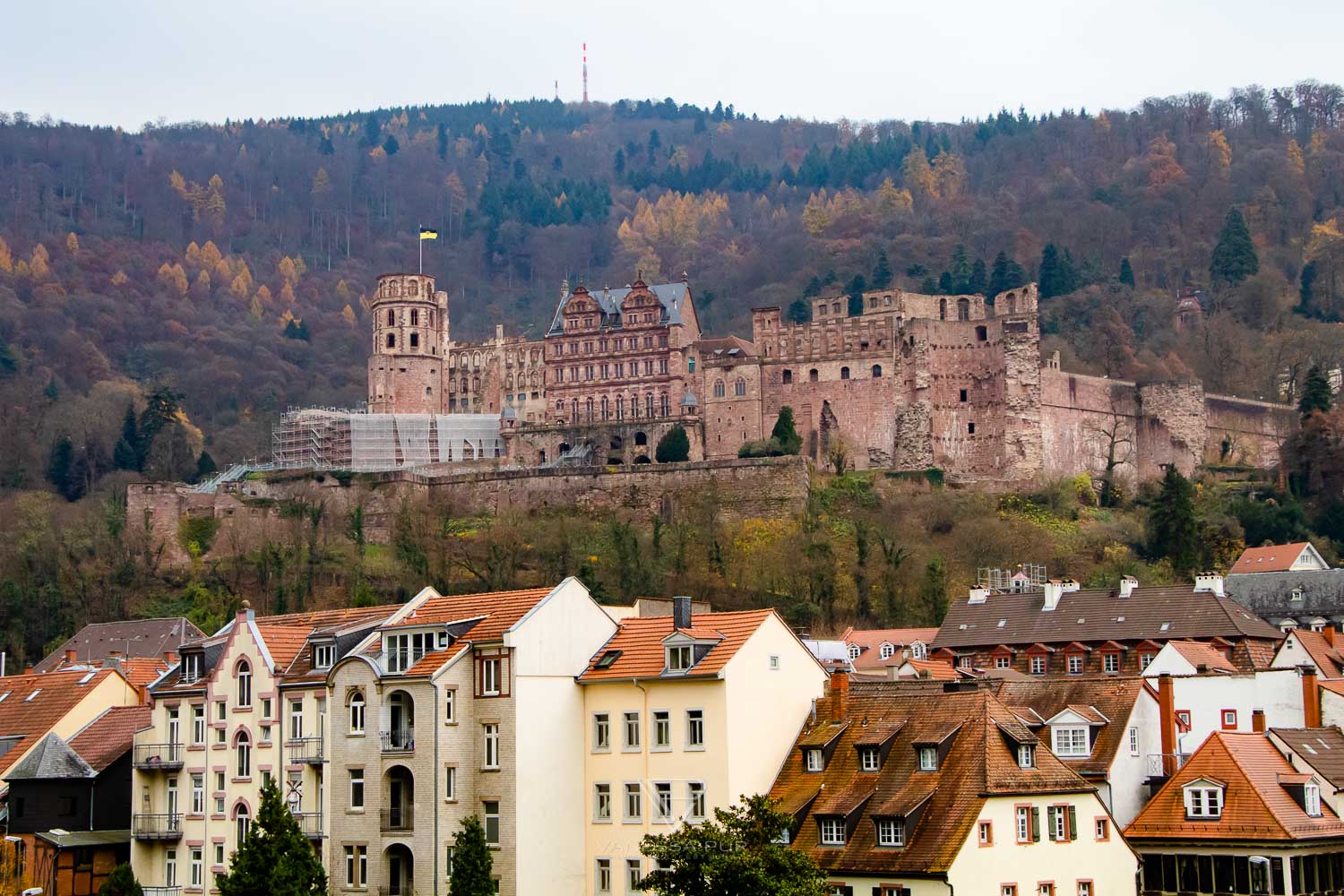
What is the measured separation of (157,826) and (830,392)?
193 ft

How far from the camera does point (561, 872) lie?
4222 cm

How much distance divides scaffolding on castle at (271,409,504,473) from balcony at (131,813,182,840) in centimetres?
5739

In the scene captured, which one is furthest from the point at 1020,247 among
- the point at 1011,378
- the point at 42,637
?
the point at 42,637

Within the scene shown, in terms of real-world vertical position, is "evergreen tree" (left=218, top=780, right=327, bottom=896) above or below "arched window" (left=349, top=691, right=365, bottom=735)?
below

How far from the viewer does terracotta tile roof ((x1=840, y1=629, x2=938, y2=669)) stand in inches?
2610

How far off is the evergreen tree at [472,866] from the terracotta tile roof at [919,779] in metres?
5.59

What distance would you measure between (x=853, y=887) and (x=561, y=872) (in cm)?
615

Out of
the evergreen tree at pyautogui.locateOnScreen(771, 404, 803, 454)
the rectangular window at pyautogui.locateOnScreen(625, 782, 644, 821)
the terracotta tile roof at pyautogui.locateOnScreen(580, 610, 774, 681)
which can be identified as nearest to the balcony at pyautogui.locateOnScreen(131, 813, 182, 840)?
the terracotta tile roof at pyautogui.locateOnScreen(580, 610, 774, 681)

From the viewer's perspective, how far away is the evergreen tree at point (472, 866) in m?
39.1

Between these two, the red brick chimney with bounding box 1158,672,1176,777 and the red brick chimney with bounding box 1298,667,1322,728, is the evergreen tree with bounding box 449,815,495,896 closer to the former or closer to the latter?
the red brick chimney with bounding box 1158,672,1176,777

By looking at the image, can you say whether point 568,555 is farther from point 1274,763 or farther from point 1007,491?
point 1274,763

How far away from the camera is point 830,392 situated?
102062 millimetres

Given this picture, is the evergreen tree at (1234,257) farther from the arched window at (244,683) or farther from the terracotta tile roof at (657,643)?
the arched window at (244,683)

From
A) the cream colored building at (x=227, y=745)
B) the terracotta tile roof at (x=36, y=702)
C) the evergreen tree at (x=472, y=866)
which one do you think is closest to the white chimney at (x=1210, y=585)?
the cream colored building at (x=227, y=745)
